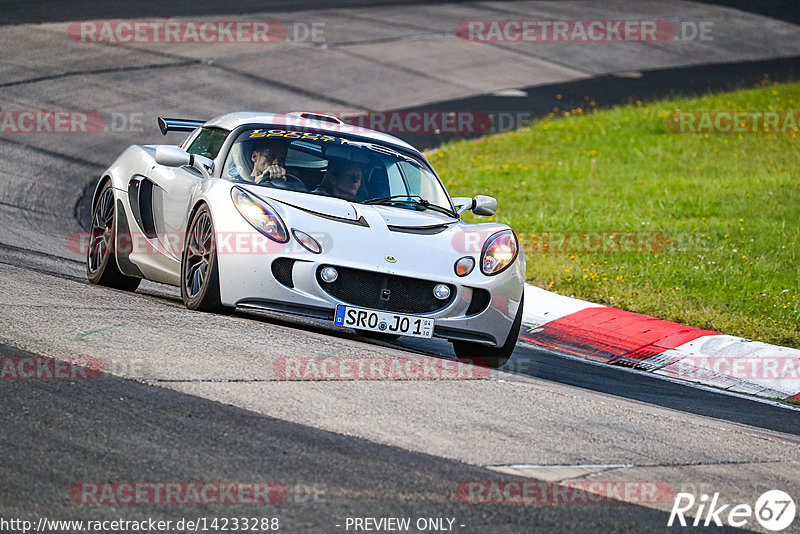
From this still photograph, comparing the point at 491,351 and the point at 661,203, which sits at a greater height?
the point at 661,203

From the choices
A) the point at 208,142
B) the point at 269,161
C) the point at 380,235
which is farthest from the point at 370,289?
the point at 208,142

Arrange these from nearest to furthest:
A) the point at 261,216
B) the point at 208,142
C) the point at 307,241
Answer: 1. the point at 307,241
2. the point at 261,216
3. the point at 208,142

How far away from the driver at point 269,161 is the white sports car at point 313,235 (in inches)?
0.4

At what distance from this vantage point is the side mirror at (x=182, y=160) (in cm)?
783

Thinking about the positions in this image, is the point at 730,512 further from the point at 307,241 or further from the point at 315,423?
the point at 307,241

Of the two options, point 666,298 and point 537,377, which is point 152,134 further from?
point 537,377

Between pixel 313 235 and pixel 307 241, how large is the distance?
64mm

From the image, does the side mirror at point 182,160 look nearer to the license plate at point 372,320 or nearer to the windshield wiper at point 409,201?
the windshield wiper at point 409,201

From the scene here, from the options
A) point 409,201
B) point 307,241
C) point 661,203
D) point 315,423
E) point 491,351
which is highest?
point 409,201

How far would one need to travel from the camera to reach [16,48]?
67.0 ft

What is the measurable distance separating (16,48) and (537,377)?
1600cm

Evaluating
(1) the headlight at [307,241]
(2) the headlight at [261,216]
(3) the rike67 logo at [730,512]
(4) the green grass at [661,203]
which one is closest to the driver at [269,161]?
(2) the headlight at [261,216]

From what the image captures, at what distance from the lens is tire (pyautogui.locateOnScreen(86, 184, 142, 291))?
8602mm

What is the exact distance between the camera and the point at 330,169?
7953 mm
